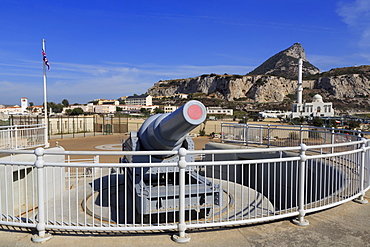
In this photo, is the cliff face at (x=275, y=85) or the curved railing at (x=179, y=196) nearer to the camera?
the curved railing at (x=179, y=196)

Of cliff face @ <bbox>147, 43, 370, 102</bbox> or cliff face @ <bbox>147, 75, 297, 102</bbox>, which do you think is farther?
cliff face @ <bbox>147, 75, 297, 102</bbox>

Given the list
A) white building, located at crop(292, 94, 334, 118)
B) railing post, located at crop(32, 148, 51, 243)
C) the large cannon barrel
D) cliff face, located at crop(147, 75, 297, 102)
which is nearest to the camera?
railing post, located at crop(32, 148, 51, 243)

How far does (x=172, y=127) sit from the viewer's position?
572 centimetres

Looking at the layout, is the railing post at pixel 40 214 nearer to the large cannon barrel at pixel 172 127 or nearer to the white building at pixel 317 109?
the large cannon barrel at pixel 172 127

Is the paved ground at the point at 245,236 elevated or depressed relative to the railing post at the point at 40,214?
depressed

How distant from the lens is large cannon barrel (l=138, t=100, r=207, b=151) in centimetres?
512

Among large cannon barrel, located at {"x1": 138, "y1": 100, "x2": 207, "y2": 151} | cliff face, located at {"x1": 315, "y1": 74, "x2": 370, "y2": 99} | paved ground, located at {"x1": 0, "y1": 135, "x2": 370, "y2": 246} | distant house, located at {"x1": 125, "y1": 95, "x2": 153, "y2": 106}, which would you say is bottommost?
paved ground, located at {"x1": 0, "y1": 135, "x2": 370, "y2": 246}

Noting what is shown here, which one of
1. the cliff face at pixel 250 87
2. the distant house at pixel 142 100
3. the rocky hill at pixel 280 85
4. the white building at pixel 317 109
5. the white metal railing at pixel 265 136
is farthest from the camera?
the distant house at pixel 142 100

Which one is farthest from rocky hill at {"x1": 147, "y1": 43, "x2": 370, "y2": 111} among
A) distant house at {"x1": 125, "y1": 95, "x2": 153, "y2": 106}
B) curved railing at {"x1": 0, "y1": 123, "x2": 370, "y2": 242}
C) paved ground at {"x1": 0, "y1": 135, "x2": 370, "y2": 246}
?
paved ground at {"x1": 0, "y1": 135, "x2": 370, "y2": 246}

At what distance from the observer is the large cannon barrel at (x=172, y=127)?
5121mm

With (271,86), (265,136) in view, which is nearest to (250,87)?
(271,86)

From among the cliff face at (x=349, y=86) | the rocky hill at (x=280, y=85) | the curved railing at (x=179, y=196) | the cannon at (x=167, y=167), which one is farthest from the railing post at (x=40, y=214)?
the cliff face at (x=349, y=86)

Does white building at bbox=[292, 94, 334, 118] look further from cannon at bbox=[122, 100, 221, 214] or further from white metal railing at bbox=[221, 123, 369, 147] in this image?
cannon at bbox=[122, 100, 221, 214]

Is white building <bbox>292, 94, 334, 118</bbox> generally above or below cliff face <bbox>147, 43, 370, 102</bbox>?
below
